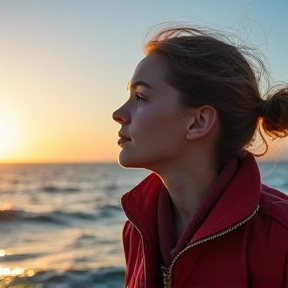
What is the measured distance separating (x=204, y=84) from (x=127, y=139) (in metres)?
0.44

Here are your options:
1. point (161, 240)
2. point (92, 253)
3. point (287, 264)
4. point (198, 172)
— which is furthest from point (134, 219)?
point (92, 253)

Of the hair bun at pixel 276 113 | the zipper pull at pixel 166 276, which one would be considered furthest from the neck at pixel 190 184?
the hair bun at pixel 276 113

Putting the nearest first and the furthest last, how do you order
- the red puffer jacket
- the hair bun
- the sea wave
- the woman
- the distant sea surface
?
the red puffer jacket, the woman, the hair bun, the sea wave, the distant sea surface

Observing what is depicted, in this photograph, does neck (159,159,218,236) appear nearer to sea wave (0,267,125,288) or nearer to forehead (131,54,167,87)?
forehead (131,54,167,87)

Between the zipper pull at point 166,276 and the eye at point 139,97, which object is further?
the eye at point 139,97

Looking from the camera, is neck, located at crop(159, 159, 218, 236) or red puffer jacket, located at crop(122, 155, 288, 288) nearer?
red puffer jacket, located at crop(122, 155, 288, 288)

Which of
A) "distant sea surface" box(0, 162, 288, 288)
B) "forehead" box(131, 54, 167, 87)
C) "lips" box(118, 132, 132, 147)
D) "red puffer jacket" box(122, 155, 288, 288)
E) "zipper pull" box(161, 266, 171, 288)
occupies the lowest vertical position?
"distant sea surface" box(0, 162, 288, 288)

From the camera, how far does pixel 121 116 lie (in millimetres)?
2773

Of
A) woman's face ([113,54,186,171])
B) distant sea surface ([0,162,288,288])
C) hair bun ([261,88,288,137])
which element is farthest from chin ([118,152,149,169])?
distant sea surface ([0,162,288,288])

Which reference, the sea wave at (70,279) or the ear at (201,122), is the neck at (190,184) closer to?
the ear at (201,122)

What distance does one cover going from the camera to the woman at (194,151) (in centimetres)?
257

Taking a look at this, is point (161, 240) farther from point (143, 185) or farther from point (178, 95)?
point (178, 95)

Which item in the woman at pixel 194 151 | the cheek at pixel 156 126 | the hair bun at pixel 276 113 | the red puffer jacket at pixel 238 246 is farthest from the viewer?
the hair bun at pixel 276 113

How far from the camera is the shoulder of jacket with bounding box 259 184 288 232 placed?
248 cm
